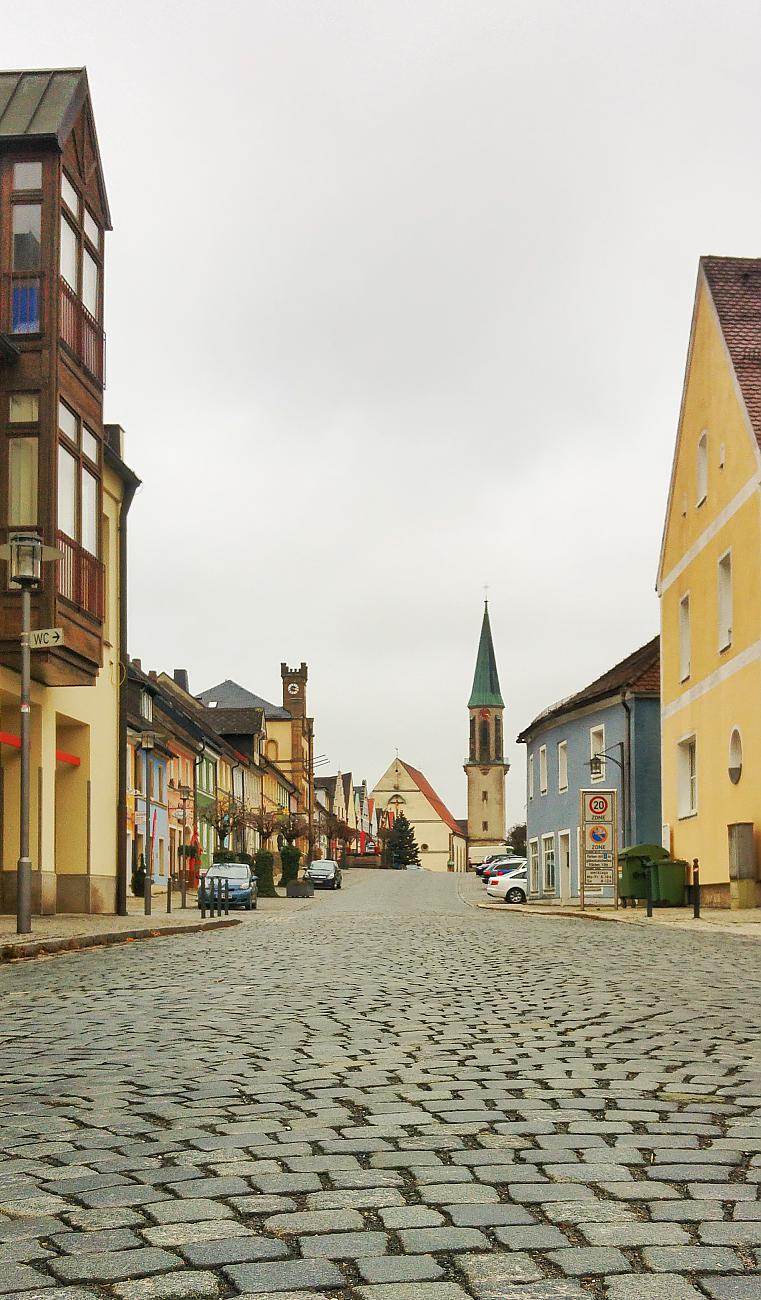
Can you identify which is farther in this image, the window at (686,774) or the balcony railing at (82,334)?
the window at (686,774)

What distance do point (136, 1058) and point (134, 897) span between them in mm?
44330

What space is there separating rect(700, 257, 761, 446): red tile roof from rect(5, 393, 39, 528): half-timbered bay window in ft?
43.3

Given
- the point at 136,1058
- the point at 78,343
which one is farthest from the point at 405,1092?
the point at 78,343

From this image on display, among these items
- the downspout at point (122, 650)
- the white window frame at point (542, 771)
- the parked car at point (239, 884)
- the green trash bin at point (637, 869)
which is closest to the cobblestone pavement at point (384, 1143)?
the downspout at point (122, 650)

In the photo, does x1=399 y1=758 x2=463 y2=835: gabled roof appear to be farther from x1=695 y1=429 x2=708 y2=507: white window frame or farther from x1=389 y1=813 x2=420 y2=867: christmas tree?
x1=695 y1=429 x2=708 y2=507: white window frame

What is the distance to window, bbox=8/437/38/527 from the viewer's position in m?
24.3

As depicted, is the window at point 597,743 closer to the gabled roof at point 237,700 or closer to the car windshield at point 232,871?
the car windshield at point 232,871

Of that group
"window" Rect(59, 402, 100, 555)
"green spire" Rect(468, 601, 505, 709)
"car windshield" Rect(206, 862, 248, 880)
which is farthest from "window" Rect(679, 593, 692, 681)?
"green spire" Rect(468, 601, 505, 709)

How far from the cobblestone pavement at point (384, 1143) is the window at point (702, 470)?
74.8 ft

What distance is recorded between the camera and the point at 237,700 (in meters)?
123

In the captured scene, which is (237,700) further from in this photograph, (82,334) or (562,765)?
(82,334)

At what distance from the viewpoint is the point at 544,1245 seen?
4.12 metres

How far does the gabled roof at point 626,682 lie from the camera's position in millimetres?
44281

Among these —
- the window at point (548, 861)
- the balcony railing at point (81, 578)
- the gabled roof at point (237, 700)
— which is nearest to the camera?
the balcony railing at point (81, 578)
